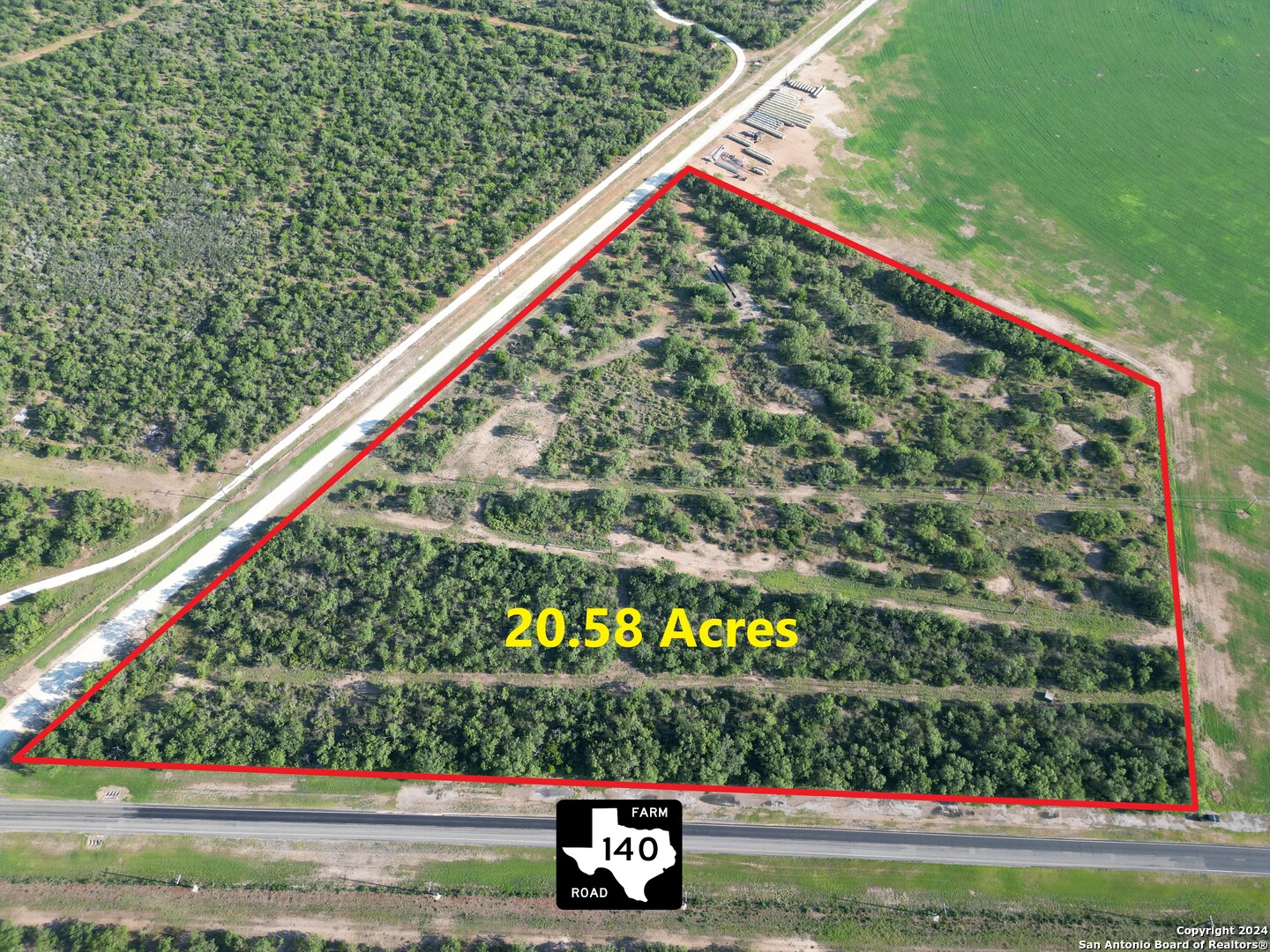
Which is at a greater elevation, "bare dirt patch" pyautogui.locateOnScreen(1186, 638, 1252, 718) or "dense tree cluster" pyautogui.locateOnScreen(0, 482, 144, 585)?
"dense tree cluster" pyautogui.locateOnScreen(0, 482, 144, 585)

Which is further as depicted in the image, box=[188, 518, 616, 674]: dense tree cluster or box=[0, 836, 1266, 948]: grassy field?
box=[188, 518, 616, 674]: dense tree cluster

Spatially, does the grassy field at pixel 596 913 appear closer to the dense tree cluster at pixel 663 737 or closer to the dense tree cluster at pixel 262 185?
the dense tree cluster at pixel 663 737

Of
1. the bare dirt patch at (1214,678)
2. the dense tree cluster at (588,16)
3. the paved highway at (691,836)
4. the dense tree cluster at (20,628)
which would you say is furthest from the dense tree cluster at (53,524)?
the bare dirt patch at (1214,678)

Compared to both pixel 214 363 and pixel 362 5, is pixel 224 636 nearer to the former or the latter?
pixel 214 363

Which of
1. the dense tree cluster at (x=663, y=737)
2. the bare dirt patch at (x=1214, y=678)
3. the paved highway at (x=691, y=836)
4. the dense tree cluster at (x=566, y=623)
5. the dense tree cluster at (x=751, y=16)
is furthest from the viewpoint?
the dense tree cluster at (x=751, y=16)

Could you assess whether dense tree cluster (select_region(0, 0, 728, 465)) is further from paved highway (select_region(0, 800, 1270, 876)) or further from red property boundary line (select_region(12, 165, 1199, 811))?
paved highway (select_region(0, 800, 1270, 876))

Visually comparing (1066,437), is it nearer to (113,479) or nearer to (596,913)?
(596,913)

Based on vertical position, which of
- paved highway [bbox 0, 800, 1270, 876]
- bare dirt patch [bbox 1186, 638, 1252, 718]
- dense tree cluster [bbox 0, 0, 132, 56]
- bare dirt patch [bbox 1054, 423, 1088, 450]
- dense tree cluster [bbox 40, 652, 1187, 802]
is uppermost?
dense tree cluster [bbox 0, 0, 132, 56]

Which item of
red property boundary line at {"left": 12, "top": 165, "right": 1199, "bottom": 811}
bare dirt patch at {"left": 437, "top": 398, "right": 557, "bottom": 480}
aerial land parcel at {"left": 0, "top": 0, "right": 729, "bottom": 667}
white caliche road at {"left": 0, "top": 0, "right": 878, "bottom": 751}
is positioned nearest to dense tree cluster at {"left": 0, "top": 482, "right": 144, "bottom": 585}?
aerial land parcel at {"left": 0, "top": 0, "right": 729, "bottom": 667}
